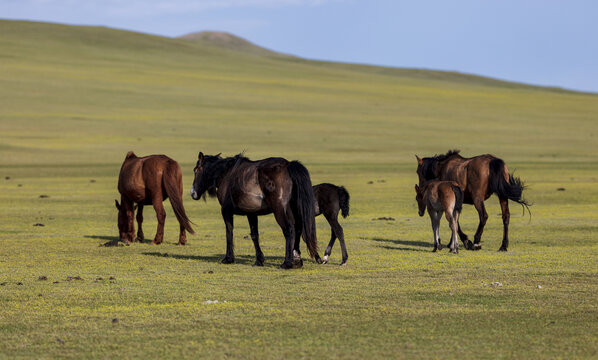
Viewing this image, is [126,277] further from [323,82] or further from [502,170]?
[323,82]

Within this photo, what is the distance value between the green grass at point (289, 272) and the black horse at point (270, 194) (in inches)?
24.1

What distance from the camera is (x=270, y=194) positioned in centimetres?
1392

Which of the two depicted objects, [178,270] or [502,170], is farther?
[502,170]

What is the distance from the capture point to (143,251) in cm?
1644

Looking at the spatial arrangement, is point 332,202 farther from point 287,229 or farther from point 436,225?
point 436,225

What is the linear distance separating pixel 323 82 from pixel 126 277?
94713 mm

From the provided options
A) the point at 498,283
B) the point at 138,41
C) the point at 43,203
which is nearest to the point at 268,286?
the point at 498,283

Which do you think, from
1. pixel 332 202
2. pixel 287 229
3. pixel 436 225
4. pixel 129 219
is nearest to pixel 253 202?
pixel 287 229

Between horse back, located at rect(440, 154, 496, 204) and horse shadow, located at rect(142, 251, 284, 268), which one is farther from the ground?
horse back, located at rect(440, 154, 496, 204)

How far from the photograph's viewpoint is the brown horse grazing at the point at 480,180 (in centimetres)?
1734

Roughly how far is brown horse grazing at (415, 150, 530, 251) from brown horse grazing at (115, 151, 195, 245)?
5048mm

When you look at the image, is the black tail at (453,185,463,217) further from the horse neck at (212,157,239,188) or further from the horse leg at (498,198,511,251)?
the horse neck at (212,157,239,188)

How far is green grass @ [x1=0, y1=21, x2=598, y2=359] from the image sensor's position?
28.8 ft

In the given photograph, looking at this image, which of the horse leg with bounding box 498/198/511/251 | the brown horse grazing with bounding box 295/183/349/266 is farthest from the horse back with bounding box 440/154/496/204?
the brown horse grazing with bounding box 295/183/349/266
